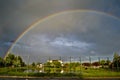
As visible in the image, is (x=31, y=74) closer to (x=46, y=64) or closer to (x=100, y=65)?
(x=46, y=64)

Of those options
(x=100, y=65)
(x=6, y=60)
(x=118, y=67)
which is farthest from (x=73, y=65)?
(x=6, y=60)

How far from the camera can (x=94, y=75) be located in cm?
4153

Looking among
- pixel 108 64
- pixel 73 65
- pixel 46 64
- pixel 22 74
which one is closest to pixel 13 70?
pixel 22 74

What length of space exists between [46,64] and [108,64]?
16.2 meters

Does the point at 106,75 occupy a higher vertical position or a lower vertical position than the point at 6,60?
lower

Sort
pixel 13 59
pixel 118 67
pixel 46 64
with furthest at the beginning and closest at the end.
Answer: pixel 13 59, pixel 46 64, pixel 118 67

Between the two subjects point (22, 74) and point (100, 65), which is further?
point (100, 65)

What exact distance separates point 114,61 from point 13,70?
24.1 m

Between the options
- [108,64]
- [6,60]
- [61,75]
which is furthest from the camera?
[6,60]

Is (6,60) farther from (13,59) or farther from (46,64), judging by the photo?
(46,64)

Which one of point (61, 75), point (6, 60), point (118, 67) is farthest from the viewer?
point (6, 60)

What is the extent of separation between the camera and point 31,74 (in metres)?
42.5

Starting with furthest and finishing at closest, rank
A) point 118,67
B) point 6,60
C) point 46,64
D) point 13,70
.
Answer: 1. point 6,60
2. point 46,64
3. point 13,70
4. point 118,67

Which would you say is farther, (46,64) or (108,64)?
(46,64)
